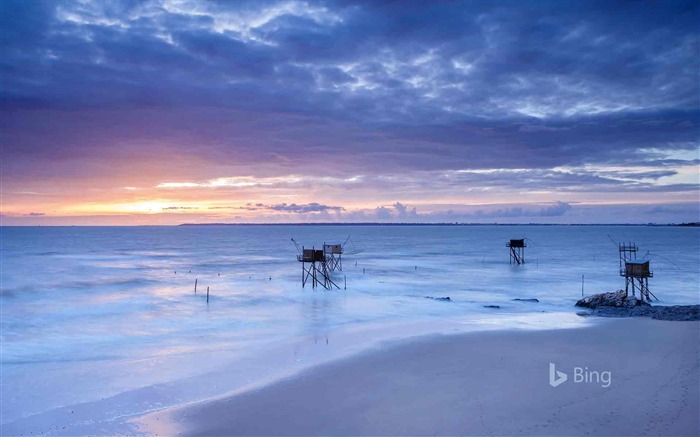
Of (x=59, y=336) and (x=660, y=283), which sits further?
(x=660, y=283)

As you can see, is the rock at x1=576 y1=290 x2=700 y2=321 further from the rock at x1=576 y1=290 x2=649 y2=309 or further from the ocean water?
the ocean water

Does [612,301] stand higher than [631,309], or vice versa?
[612,301]

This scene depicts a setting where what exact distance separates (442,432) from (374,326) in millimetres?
15422

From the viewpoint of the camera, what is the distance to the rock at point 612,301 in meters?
30.4

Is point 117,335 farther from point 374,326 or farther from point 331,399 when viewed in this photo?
point 331,399

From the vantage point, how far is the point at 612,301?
30.8 metres

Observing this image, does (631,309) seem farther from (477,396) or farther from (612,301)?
(477,396)

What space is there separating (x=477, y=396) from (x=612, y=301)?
A: 67.7 feet

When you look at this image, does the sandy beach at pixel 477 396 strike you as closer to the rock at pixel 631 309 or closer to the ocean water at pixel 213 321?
the ocean water at pixel 213 321

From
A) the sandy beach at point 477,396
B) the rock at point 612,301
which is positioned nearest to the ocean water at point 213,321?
the rock at point 612,301

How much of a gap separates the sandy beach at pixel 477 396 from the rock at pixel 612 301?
31.7ft

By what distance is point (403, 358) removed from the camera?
Result: 63.8ft

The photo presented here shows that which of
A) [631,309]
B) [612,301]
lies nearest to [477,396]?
[631,309]

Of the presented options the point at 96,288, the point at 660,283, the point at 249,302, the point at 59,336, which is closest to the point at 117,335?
the point at 59,336
